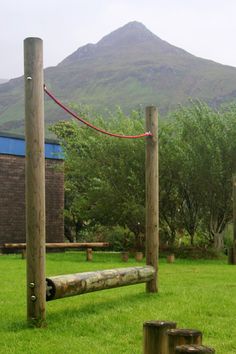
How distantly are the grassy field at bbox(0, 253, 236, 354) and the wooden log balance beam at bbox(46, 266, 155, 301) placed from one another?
12.2 inches

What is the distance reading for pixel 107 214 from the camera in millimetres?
25203

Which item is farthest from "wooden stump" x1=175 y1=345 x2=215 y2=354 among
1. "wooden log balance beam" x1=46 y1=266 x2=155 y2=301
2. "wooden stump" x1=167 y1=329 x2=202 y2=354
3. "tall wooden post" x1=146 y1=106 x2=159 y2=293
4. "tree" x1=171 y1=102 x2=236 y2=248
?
"tree" x1=171 y1=102 x2=236 y2=248

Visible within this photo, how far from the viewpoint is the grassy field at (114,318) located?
245 inches

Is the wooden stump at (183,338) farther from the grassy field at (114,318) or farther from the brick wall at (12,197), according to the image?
the brick wall at (12,197)

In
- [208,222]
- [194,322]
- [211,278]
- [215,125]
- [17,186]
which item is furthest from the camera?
[17,186]

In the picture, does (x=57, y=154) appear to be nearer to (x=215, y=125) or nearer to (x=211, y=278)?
(x=215, y=125)

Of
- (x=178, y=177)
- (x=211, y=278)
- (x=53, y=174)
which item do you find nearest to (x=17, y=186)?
(x=53, y=174)

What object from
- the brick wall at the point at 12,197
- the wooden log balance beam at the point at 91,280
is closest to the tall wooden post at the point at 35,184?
the wooden log balance beam at the point at 91,280

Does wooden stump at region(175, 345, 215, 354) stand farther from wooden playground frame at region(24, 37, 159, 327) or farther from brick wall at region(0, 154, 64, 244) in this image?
brick wall at region(0, 154, 64, 244)

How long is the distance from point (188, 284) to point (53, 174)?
18.6 m

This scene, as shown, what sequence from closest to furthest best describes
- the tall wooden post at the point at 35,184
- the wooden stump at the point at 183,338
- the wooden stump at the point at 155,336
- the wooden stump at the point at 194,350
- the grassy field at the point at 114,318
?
the wooden stump at the point at 194,350
the wooden stump at the point at 183,338
the wooden stump at the point at 155,336
the grassy field at the point at 114,318
the tall wooden post at the point at 35,184

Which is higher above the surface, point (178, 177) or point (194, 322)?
point (178, 177)

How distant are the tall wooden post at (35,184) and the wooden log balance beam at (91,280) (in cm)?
22

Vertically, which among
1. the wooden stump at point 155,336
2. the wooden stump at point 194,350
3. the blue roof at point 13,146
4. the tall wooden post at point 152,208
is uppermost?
the blue roof at point 13,146
